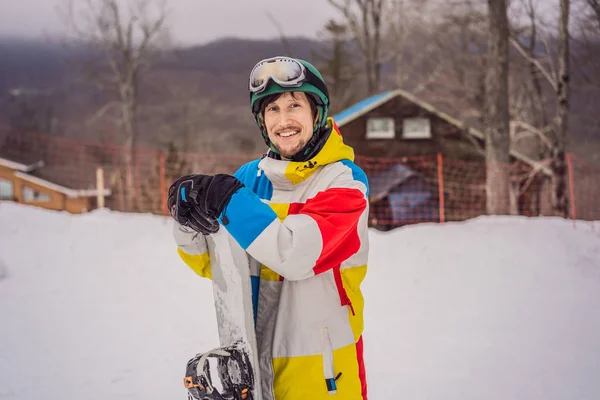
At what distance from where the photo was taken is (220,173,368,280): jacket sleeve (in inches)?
53.4

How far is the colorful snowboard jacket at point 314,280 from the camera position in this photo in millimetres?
1431

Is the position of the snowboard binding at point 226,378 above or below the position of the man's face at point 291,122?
below

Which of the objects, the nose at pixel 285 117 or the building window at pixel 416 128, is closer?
the nose at pixel 285 117

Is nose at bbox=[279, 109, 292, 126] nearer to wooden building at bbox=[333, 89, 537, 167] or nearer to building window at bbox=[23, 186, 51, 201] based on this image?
wooden building at bbox=[333, 89, 537, 167]

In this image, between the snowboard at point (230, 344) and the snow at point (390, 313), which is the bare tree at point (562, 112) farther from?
the snowboard at point (230, 344)

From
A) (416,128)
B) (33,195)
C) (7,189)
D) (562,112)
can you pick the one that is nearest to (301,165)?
(562,112)

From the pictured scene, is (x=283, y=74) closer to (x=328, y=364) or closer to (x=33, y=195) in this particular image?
(x=328, y=364)

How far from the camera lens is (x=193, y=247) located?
168 centimetres

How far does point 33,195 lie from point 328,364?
33.1 m

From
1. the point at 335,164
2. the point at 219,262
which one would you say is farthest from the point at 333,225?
the point at 219,262

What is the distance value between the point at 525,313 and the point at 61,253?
22.5ft

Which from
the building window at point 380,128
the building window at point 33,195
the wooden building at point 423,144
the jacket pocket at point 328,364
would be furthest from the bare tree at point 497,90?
the building window at point 33,195

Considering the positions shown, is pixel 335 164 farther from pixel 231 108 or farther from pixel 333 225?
pixel 231 108

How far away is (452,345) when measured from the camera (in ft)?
15.4
